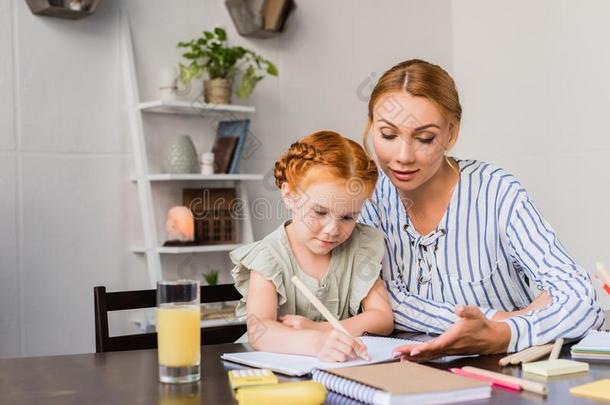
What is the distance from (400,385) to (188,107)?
7.94 ft

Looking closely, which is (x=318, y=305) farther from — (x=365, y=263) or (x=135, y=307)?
(x=135, y=307)

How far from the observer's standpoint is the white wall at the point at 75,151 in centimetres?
295

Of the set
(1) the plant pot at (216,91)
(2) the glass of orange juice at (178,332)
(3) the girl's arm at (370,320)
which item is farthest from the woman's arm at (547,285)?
(1) the plant pot at (216,91)

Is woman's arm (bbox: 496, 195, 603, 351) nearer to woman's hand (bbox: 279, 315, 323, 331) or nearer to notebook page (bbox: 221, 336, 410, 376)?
notebook page (bbox: 221, 336, 410, 376)

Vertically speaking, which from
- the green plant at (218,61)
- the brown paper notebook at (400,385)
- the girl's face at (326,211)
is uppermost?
the green plant at (218,61)

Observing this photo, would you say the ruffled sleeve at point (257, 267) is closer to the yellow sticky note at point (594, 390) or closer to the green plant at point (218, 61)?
the yellow sticky note at point (594, 390)

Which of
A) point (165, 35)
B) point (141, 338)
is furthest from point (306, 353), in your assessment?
point (165, 35)

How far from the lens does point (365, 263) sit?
5.55 feet

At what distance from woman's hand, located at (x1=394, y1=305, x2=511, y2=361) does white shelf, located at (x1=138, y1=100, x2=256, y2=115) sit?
6.80 feet

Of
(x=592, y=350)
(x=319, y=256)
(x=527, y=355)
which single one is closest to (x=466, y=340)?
(x=527, y=355)

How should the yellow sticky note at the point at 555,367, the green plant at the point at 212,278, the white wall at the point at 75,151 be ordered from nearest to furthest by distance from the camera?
the yellow sticky note at the point at 555,367, the white wall at the point at 75,151, the green plant at the point at 212,278

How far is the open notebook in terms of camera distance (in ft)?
3.92

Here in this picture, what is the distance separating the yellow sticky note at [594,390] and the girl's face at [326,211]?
606mm

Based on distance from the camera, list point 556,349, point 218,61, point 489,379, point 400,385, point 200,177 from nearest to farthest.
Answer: point 400,385
point 489,379
point 556,349
point 200,177
point 218,61
